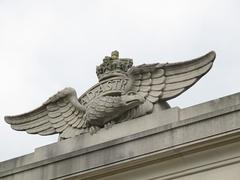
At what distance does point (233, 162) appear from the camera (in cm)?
1619

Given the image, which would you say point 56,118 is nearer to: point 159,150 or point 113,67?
point 113,67

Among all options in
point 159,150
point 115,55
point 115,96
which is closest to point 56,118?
point 115,96

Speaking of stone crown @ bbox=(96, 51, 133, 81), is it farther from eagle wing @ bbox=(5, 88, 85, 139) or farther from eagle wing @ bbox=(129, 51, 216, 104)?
eagle wing @ bbox=(5, 88, 85, 139)

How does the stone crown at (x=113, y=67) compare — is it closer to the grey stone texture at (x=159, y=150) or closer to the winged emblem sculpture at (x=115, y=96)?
the winged emblem sculpture at (x=115, y=96)

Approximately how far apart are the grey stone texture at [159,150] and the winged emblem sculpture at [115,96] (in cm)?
26

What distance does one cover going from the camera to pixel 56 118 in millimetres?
19297

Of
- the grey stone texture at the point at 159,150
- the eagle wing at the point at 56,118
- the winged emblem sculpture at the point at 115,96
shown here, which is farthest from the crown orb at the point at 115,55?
the grey stone texture at the point at 159,150

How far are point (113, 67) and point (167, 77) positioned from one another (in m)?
1.36

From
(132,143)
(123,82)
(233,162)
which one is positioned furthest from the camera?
(123,82)

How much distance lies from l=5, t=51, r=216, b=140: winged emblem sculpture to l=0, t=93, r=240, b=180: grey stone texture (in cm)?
26

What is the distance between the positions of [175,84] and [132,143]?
157 centimetres

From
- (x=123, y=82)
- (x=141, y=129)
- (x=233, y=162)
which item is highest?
(x=123, y=82)

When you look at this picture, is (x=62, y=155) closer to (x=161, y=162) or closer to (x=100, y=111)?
(x=100, y=111)

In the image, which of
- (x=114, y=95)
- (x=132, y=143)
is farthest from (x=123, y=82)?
(x=132, y=143)
